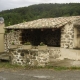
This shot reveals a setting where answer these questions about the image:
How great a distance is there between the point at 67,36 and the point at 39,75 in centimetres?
338

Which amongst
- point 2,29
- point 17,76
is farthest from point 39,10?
point 17,76

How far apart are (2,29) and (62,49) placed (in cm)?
577

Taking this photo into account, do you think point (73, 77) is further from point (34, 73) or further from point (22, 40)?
point (22, 40)

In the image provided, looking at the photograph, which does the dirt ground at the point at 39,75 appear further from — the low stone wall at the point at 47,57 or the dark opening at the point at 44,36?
the dark opening at the point at 44,36

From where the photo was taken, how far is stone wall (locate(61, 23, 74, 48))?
41.6 feet

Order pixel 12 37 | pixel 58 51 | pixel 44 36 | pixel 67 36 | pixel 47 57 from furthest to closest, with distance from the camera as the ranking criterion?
pixel 44 36 < pixel 12 37 < pixel 58 51 < pixel 67 36 < pixel 47 57

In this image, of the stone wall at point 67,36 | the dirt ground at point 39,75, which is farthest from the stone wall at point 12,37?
the dirt ground at point 39,75

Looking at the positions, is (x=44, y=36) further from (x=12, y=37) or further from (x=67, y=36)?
(x=67, y=36)

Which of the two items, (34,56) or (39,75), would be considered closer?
(39,75)

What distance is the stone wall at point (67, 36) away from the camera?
12672 millimetres

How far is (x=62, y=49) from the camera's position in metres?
12.9

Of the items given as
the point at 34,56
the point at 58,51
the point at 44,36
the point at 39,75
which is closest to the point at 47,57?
the point at 34,56

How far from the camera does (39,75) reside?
10562 mm

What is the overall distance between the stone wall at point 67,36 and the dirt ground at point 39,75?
197 cm
